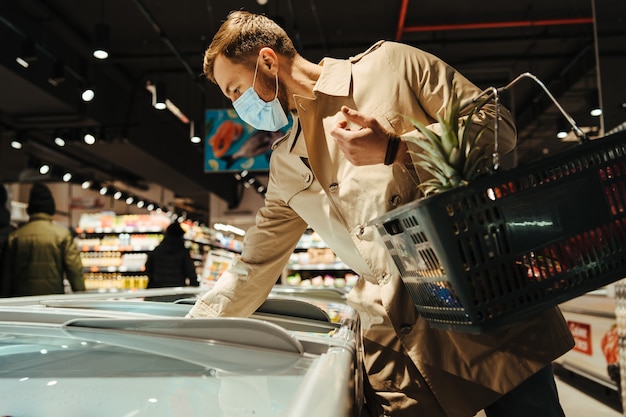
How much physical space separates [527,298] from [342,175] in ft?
1.94

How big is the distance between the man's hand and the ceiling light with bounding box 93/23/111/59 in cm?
692

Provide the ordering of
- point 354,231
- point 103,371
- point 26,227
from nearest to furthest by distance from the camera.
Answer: point 103,371, point 354,231, point 26,227

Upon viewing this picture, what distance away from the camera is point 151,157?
13.0 m

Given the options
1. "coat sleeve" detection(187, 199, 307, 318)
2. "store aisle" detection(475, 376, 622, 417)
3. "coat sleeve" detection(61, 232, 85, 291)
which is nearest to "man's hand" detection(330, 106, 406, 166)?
"coat sleeve" detection(187, 199, 307, 318)

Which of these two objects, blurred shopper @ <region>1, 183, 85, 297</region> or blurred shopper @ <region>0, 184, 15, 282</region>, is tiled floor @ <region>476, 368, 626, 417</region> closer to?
blurred shopper @ <region>1, 183, 85, 297</region>

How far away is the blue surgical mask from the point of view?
178 cm

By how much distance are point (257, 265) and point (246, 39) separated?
677 millimetres

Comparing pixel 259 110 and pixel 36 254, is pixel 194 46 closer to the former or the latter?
pixel 36 254

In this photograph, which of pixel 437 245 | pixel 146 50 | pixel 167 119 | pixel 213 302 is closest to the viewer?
pixel 437 245

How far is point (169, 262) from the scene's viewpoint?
7348 mm

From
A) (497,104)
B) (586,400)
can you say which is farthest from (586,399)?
(497,104)

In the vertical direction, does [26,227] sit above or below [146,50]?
below

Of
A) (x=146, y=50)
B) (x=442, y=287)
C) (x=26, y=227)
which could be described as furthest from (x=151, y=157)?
(x=442, y=287)

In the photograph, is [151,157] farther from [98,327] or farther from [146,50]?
[98,327]
